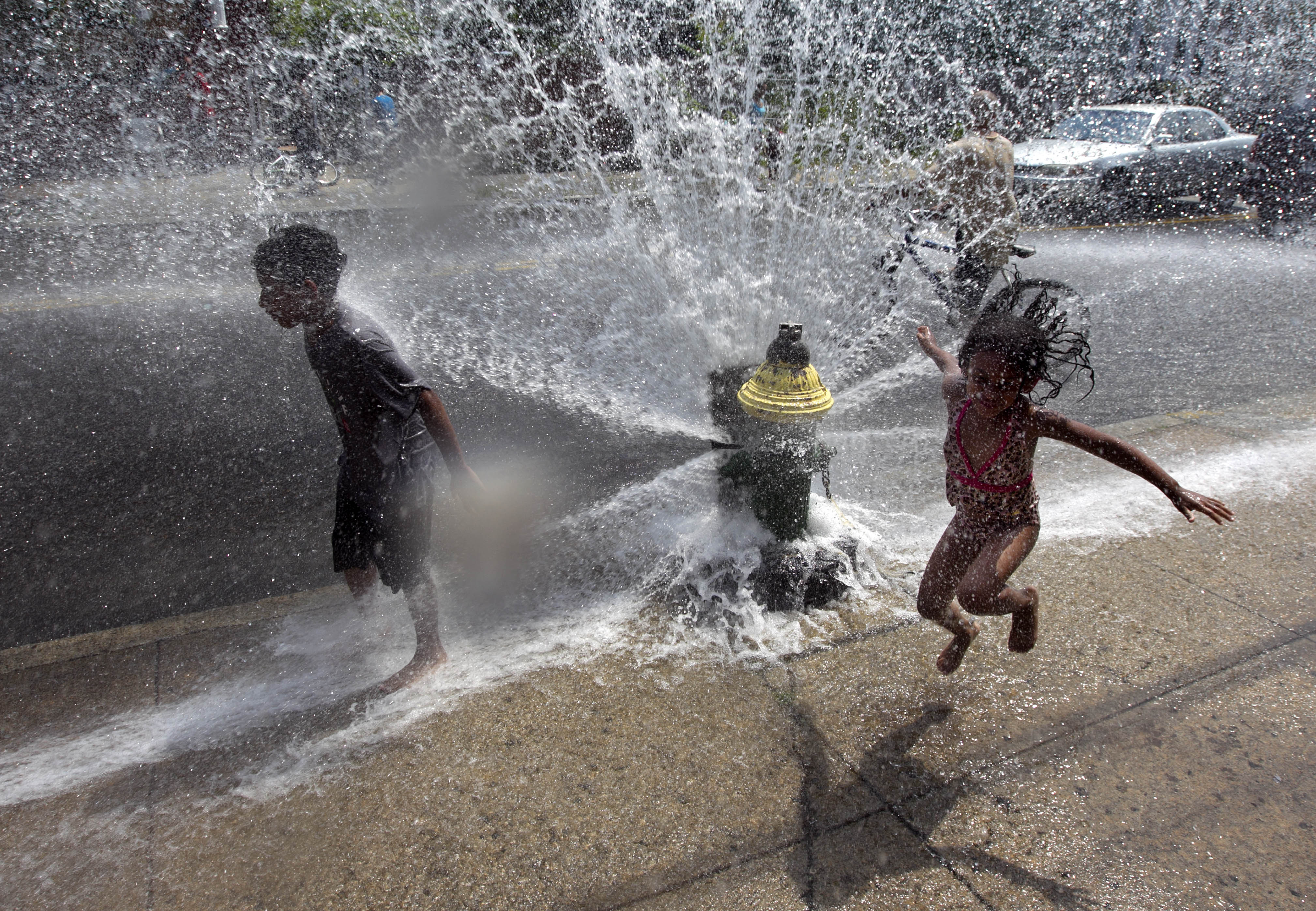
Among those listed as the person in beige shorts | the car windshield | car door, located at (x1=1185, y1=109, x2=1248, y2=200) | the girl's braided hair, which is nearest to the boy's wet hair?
the girl's braided hair

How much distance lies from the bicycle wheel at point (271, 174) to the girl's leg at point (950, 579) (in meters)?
12.6

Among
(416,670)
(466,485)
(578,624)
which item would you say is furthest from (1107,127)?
(416,670)

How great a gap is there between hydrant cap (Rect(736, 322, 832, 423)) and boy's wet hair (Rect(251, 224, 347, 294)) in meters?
1.51

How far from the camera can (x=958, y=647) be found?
262 cm

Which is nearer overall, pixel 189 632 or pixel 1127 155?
pixel 189 632

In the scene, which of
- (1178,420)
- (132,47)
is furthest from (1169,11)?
(132,47)

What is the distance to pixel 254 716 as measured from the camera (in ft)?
8.48

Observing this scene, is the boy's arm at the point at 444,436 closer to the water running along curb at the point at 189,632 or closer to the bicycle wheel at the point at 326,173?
the water running along curb at the point at 189,632

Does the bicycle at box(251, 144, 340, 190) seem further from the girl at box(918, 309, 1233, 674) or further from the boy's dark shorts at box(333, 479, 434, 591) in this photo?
the girl at box(918, 309, 1233, 674)

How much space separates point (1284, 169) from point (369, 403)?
51.1ft

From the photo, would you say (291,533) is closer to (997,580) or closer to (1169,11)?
(997,580)

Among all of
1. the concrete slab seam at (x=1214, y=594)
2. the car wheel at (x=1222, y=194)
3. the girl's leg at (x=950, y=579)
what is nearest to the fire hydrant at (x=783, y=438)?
the girl's leg at (x=950, y=579)

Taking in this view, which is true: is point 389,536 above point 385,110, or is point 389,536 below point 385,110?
below

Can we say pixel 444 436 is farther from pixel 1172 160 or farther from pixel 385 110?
pixel 1172 160
